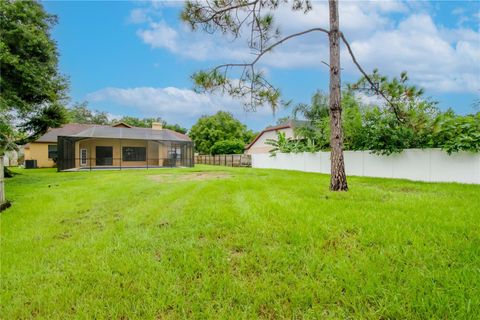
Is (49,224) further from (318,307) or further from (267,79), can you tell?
(267,79)

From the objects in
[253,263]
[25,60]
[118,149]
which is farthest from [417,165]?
[118,149]

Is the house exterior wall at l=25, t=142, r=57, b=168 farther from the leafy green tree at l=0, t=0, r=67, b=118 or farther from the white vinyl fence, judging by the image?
the white vinyl fence

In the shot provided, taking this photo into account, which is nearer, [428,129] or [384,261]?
[384,261]

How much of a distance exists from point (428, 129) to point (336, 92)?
4.49 metres

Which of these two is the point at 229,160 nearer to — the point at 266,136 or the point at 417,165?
the point at 266,136

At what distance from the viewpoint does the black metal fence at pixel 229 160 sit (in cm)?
2358

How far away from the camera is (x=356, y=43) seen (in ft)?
25.0

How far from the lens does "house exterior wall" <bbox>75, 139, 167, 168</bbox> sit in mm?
23031

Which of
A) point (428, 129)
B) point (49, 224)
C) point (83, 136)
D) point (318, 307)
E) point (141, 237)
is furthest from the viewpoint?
point (83, 136)

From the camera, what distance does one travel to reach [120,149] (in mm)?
22844

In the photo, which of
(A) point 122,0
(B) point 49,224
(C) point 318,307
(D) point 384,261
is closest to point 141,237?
(B) point 49,224

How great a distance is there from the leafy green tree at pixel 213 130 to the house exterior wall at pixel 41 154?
54.9ft

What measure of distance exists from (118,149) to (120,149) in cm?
194

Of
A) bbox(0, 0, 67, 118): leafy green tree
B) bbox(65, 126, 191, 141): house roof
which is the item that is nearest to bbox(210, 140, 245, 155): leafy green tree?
bbox(65, 126, 191, 141): house roof
